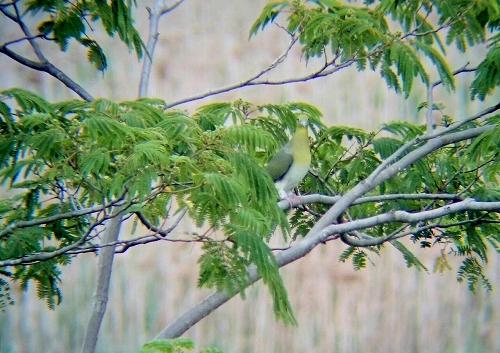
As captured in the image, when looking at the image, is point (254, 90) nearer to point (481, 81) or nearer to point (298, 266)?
point (298, 266)

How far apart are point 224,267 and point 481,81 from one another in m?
1.27

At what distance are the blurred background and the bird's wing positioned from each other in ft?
3.29

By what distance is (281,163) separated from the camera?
9.95 ft

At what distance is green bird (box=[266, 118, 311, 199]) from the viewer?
296 cm

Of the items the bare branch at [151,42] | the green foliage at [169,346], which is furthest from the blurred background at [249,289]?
the green foliage at [169,346]

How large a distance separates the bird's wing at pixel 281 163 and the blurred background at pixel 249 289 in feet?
3.29

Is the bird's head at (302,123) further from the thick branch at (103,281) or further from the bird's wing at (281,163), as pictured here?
the thick branch at (103,281)

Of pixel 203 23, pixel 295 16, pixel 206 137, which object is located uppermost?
pixel 203 23

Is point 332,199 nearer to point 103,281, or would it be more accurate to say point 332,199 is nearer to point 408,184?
point 408,184

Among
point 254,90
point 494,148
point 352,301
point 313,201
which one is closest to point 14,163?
point 313,201

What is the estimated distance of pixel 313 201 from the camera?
108 inches

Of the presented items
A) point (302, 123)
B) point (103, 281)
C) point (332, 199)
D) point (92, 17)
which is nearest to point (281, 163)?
point (302, 123)

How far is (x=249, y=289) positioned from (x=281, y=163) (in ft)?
3.79

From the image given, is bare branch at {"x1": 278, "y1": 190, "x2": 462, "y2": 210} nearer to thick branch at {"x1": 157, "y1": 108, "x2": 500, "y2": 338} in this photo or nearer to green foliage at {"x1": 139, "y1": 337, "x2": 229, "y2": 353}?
thick branch at {"x1": 157, "y1": 108, "x2": 500, "y2": 338}
